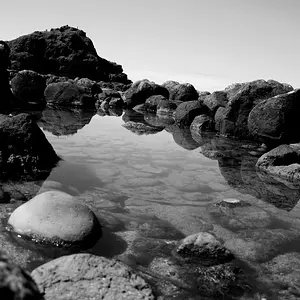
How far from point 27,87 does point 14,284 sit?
24.4 meters

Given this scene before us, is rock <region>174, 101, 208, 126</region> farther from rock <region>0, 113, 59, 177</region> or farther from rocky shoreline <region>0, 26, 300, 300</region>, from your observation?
rock <region>0, 113, 59, 177</region>

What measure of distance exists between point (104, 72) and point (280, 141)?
60.8m

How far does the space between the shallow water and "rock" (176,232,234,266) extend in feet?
0.85

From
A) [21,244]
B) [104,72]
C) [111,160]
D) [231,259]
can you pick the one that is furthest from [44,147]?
[104,72]

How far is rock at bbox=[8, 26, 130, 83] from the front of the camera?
61.2m

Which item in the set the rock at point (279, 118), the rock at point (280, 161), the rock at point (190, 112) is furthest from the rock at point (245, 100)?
the rock at point (280, 161)

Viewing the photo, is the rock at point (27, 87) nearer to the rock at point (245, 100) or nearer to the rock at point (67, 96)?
the rock at point (67, 96)

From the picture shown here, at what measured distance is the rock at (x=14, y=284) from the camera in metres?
1.49

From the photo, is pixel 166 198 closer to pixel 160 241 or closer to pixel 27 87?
pixel 160 241

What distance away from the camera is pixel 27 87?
24.0m

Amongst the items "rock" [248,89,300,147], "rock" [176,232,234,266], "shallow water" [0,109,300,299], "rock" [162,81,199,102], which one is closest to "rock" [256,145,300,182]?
"shallow water" [0,109,300,299]

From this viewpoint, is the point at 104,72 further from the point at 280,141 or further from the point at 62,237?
the point at 62,237

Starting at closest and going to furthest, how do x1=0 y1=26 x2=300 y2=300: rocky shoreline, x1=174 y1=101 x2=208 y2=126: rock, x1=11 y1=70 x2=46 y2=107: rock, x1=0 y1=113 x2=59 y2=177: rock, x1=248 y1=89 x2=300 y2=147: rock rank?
x1=0 y1=26 x2=300 y2=300: rocky shoreline
x1=0 y1=113 x2=59 y2=177: rock
x1=248 y1=89 x2=300 y2=147: rock
x1=174 y1=101 x2=208 y2=126: rock
x1=11 y1=70 x2=46 y2=107: rock

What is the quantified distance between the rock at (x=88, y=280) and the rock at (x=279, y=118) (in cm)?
933
